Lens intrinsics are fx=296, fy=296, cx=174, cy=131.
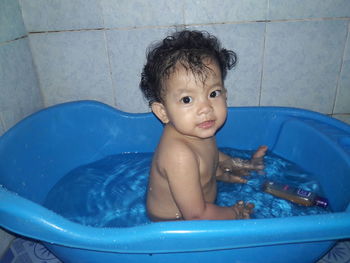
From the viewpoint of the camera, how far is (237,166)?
127cm

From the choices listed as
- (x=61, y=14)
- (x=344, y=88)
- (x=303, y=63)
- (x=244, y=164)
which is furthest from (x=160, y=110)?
(x=344, y=88)

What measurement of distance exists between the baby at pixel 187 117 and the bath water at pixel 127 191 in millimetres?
190

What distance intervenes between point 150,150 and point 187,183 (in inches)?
23.5

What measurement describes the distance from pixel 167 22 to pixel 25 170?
0.79m

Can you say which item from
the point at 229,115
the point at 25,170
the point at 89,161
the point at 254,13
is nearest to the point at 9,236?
the point at 25,170

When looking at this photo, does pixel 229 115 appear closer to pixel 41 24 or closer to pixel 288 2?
pixel 288 2

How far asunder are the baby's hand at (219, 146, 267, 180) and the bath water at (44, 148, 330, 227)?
0.10ft

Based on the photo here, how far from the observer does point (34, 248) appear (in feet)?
3.33

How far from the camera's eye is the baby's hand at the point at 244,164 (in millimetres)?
1246

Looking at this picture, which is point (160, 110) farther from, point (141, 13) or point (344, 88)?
point (344, 88)

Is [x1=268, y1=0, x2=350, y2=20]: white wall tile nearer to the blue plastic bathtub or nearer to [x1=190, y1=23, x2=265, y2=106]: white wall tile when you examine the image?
[x1=190, y1=23, x2=265, y2=106]: white wall tile

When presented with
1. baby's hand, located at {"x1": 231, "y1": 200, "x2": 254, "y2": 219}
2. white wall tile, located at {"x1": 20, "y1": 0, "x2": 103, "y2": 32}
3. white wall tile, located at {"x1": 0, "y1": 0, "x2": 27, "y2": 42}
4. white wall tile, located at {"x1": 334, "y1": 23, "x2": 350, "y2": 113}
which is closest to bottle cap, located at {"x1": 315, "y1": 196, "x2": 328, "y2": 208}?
baby's hand, located at {"x1": 231, "y1": 200, "x2": 254, "y2": 219}

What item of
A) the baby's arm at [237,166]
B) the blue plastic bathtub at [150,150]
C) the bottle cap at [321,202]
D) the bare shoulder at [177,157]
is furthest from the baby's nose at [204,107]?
the bottle cap at [321,202]

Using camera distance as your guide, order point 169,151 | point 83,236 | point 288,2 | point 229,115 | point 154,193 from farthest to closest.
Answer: point 229,115 < point 288,2 < point 154,193 < point 169,151 < point 83,236
